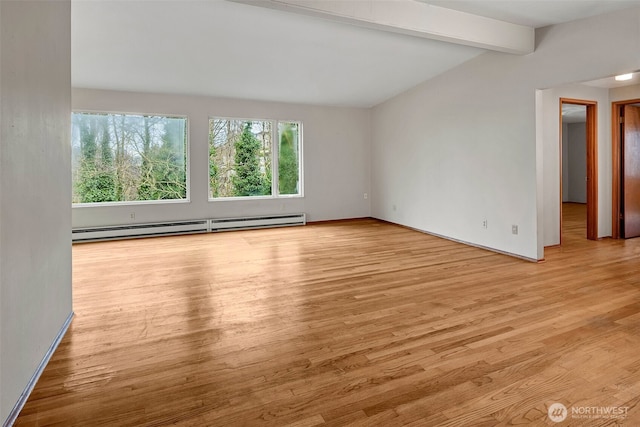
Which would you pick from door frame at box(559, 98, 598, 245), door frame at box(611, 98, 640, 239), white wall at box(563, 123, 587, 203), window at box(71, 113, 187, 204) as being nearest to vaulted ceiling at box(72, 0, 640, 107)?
window at box(71, 113, 187, 204)

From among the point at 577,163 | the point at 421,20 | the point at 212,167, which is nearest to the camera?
the point at 421,20

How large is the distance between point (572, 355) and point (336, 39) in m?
4.05

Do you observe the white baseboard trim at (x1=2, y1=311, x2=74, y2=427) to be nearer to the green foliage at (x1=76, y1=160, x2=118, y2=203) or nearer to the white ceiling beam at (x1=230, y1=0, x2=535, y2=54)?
the white ceiling beam at (x1=230, y1=0, x2=535, y2=54)

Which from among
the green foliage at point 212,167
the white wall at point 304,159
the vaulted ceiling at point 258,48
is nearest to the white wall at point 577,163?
the white wall at point 304,159

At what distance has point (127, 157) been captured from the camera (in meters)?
6.25

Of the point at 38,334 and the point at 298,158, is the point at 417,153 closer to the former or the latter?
the point at 298,158

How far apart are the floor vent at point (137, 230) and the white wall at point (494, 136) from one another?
3.96 meters

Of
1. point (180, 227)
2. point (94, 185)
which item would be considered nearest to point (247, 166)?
point (180, 227)

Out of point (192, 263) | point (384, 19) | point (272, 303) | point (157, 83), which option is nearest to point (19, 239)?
point (272, 303)

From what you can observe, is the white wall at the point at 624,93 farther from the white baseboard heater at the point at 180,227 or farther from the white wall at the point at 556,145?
the white baseboard heater at the point at 180,227

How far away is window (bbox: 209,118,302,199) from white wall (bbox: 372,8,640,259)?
2.15 meters

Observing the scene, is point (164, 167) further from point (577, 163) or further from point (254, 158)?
point (577, 163)

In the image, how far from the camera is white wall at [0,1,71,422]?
5.27ft

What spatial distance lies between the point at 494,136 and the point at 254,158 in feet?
14.3
